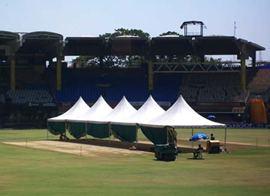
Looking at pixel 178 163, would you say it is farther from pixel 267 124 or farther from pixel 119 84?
pixel 119 84

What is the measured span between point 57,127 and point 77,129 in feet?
11.9

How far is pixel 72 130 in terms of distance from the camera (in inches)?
2367

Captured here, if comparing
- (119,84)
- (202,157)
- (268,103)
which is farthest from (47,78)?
(202,157)

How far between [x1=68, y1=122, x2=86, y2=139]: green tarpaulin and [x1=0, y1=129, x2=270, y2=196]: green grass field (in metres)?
18.1

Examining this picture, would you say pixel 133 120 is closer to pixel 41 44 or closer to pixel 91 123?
pixel 91 123

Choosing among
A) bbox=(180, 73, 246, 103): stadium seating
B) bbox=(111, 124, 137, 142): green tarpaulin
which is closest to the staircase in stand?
bbox=(180, 73, 246, 103): stadium seating

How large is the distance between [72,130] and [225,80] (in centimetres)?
5337

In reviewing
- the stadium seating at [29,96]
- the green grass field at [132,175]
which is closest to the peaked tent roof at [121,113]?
the green grass field at [132,175]

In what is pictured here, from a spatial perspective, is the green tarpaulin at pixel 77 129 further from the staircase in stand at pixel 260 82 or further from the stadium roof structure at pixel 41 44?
the staircase in stand at pixel 260 82

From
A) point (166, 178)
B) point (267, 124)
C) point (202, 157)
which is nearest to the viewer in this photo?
point (166, 178)

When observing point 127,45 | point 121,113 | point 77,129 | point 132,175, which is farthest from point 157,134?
point 127,45

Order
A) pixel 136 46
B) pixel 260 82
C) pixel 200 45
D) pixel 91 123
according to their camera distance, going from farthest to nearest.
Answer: pixel 260 82, pixel 200 45, pixel 136 46, pixel 91 123

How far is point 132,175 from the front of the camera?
2770 centimetres

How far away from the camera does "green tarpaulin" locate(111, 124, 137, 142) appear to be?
1926 inches
